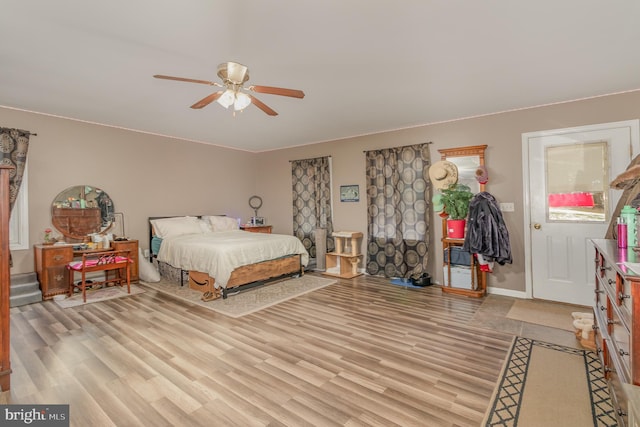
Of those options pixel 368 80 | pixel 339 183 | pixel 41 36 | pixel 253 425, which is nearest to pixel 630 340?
pixel 253 425

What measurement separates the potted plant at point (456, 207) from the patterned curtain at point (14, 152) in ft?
18.9

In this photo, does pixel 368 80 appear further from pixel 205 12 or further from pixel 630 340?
pixel 630 340

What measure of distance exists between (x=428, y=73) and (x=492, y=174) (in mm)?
A: 2130

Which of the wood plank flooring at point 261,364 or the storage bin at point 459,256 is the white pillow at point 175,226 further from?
the storage bin at point 459,256

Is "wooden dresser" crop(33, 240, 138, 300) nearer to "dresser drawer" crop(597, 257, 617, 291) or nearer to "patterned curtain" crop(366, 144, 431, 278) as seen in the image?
"patterned curtain" crop(366, 144, 431, 278)

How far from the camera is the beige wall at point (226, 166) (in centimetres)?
418

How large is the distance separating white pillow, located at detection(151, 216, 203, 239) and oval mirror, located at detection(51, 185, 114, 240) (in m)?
0.69

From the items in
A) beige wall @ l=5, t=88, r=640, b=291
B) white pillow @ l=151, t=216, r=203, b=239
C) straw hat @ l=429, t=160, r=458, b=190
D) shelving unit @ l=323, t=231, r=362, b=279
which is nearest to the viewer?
beige wall @ l=5, t=88, r=640, b=291

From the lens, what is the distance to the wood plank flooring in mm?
1903

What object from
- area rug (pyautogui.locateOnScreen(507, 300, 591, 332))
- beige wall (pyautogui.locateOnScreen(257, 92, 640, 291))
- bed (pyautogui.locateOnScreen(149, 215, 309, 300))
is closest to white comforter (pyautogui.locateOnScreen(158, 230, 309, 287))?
bed (pyautogui.locateOnScreen(149, 215, 309, 300))

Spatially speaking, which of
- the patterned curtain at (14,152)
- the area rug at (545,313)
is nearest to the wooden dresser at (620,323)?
the area rug at (545,313)

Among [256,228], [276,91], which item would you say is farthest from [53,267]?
[276,91]

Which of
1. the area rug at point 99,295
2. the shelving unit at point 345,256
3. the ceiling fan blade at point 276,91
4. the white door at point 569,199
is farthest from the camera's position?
the shelving unit at point 345,256

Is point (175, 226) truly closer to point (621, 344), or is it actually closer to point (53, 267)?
point (53, 267)
